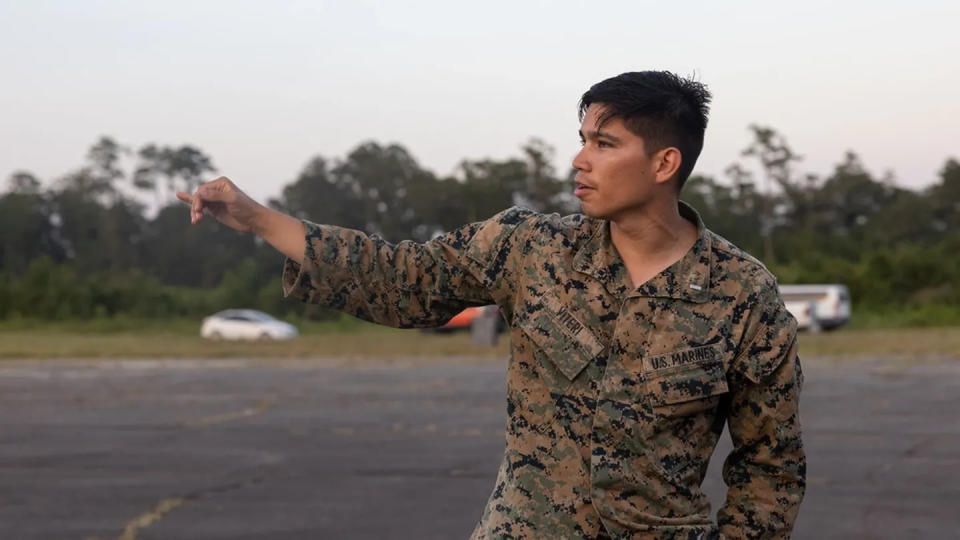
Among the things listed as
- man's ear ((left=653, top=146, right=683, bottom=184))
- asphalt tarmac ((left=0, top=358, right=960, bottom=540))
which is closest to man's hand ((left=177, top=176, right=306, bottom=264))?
man's ear ((left=653, top=146, right=683, bottom=184))

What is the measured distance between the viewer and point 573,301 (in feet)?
10.2

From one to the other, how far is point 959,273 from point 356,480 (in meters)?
51.6

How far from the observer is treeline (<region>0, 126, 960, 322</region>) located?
59.6 metres

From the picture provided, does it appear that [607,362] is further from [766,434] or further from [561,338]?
[766,434]

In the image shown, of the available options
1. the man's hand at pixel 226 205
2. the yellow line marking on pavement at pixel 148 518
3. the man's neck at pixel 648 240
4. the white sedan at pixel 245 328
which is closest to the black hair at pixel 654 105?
the man's neck at pixel 648 240

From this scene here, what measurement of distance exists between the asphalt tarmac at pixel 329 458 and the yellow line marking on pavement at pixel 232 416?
44mm

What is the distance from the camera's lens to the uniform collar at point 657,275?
3.06 metres

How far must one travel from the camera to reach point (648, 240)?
3174mm

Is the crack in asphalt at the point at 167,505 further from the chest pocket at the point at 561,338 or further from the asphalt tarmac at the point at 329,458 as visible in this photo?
the chest pocket at the point at 561,338

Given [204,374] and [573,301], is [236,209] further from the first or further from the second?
[204,374]

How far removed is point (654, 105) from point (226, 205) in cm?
103

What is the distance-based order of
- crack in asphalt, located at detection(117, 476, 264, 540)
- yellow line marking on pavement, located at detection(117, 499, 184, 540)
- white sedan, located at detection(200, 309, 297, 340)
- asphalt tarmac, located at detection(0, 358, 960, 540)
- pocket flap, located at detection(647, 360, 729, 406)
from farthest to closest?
white sedan, located at detection(200, 309, 297, 340) → asphalt tarmac, located at detection(0, 358, 960, 540) → crack in asphalt, located at detection(117, 476, 264, 540) → yellow line marking on pavement, located at detection(117, 499, 184, 540) → pocket flap, located at detection(647, 360, 729, 406)

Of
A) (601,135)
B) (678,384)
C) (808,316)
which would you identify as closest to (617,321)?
(678,384)

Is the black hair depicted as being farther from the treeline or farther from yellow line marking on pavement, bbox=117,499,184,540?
the treeline
